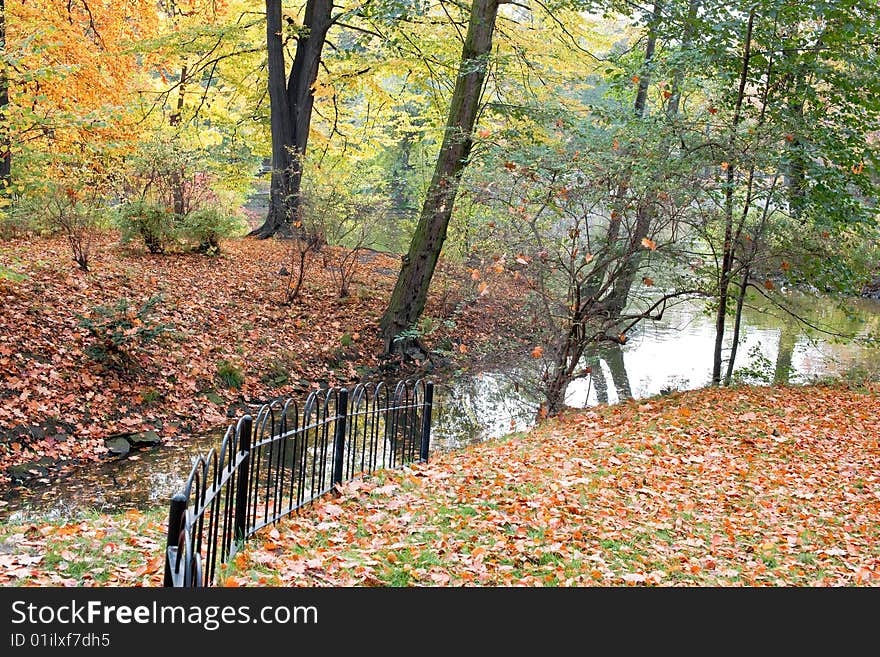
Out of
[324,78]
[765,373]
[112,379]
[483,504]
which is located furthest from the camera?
[324,78]

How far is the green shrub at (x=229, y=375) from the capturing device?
10875 mm

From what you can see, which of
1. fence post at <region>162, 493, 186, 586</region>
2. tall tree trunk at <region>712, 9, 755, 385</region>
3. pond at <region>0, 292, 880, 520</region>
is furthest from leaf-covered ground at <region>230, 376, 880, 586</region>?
tall tree trunk at <region>712, 9, 755, 385</region>

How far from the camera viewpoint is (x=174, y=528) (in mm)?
2885

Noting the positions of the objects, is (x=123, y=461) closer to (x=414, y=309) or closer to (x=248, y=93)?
(x=414, y=309)

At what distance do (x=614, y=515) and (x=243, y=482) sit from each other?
2.76 meters

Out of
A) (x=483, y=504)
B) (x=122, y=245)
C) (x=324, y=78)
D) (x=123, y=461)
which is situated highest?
(x=324, y=78)

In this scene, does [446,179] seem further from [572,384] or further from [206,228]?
[206,228]

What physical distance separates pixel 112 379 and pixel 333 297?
20.6ft

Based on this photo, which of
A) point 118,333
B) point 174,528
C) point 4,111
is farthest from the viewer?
point 118,333

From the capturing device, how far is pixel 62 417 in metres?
8.41

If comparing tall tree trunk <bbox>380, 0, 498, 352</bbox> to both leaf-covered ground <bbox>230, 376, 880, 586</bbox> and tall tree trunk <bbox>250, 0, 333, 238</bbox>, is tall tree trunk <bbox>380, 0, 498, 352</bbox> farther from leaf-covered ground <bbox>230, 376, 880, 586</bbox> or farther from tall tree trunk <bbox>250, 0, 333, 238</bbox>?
leaf-covered ground <bbox>230, 376, 880, 586</bbox>

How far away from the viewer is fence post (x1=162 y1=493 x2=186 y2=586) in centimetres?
283

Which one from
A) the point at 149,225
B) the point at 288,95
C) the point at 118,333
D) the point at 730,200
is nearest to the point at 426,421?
the point at 118,333

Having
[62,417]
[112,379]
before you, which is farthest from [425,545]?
[112,379]
